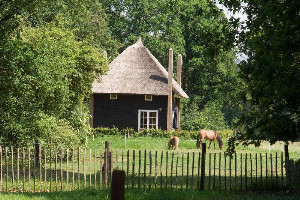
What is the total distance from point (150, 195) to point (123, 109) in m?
28.0

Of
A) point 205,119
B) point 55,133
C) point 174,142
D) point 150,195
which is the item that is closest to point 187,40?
point 205,119

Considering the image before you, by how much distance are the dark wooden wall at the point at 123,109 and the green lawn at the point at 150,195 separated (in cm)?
2678

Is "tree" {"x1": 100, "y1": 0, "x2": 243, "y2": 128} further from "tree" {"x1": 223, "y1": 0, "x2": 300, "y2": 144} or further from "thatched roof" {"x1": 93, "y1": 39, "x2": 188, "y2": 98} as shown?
"tree" {"x1": 223, "y1": 0, "x2": 300, "y2": 144}

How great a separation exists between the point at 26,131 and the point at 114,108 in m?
23.0

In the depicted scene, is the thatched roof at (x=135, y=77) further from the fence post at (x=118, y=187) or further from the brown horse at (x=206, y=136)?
the fence post at (x=118, y=187)

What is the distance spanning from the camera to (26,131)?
17.0 metres

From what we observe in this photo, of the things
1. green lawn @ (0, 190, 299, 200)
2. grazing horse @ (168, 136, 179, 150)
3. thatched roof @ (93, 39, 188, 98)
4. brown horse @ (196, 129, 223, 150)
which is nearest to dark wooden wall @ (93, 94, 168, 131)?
thatched roof @ (93, 39, 188, 98)

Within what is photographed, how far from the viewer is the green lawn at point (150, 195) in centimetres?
1182

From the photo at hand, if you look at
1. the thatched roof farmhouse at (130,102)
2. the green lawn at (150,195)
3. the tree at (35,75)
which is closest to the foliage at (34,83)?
the tree at (35,75)

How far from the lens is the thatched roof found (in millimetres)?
39094

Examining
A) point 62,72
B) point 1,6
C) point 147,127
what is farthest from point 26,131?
point 147,127

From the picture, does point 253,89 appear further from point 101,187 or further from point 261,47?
point 101,187

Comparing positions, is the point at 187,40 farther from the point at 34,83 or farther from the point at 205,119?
the point at 34,83

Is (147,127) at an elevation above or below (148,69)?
below
